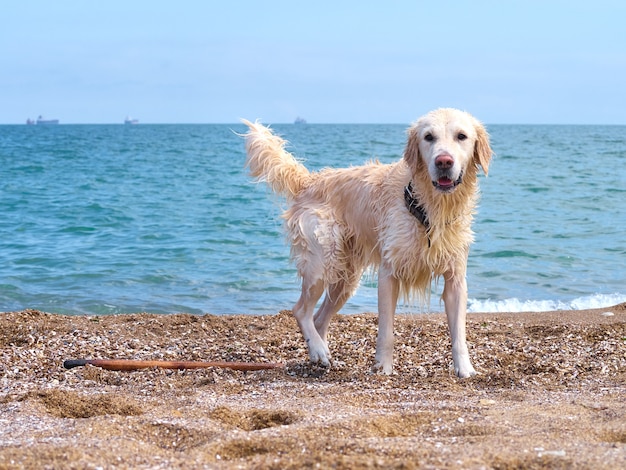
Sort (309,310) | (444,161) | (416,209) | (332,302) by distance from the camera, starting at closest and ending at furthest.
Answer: (444,161), (416,209), (309,310), (332,302)

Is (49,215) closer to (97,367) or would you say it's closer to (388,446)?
(97,367)

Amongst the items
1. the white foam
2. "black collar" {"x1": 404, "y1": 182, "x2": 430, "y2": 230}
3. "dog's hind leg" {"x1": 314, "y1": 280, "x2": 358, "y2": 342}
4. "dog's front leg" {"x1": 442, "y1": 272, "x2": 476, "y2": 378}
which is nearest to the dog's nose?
"black collar" {"x1": 404, "y1": 182, "x2": 430, "y2": 230}

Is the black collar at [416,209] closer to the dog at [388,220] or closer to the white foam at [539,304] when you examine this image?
the dog at [388,220]

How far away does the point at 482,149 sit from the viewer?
5602mm

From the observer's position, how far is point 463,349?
5648 mm

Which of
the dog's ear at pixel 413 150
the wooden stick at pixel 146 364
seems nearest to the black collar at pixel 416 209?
the dog's ear at pixel 413 150

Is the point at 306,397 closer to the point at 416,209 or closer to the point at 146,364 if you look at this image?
the point at 146,364

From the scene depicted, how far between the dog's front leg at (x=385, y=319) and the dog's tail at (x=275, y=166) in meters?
1.25

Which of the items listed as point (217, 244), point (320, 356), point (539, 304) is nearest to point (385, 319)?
point (320, 356)

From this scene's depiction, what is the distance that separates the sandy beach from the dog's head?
136 cm

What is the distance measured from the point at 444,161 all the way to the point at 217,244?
8992mm

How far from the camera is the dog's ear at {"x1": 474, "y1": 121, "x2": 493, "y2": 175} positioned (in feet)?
18.3

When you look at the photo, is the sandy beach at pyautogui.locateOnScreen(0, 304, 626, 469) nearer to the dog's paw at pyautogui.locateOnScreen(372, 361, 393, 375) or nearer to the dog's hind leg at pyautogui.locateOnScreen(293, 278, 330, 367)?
the dog's paw at pyautogui.locateOnScreen(372, 361, 393, 375)

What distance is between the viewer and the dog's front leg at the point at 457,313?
5.63 meters
